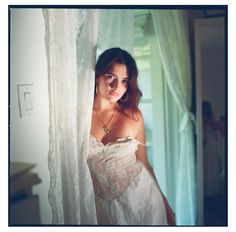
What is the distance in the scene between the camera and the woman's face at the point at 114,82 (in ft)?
5.83

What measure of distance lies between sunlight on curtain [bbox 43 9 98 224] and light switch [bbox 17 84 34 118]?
0.11 m

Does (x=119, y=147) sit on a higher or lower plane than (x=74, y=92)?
lower

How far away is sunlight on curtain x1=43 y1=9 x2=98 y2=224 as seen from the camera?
5.73 feet

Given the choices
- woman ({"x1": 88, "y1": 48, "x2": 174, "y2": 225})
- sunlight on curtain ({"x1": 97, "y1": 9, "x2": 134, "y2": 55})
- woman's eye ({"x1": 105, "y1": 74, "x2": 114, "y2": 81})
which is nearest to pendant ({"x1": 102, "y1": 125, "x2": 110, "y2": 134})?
woman ({"x1": 88, "y1": 48, "x2": 174, "y2": 225})

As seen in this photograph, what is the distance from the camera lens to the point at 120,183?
1.78 m

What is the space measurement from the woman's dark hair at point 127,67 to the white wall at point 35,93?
297mm

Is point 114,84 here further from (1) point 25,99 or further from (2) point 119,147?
(1) point 25,99

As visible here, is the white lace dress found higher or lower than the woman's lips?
lower

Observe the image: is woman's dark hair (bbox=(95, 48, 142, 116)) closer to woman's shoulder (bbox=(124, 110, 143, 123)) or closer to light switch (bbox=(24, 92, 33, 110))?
woman's shoulder (bbox=(124, 110, 143, 123))

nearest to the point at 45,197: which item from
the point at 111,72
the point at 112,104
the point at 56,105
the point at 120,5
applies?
the point at 56,105

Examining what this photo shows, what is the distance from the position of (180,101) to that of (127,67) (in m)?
0.34

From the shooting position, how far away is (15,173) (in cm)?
179

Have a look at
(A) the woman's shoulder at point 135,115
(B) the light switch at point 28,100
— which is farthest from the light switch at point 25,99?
(A) the woman's shoulder at point 135,115

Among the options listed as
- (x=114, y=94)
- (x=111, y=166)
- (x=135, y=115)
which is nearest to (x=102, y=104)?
(x=114, y=94)
